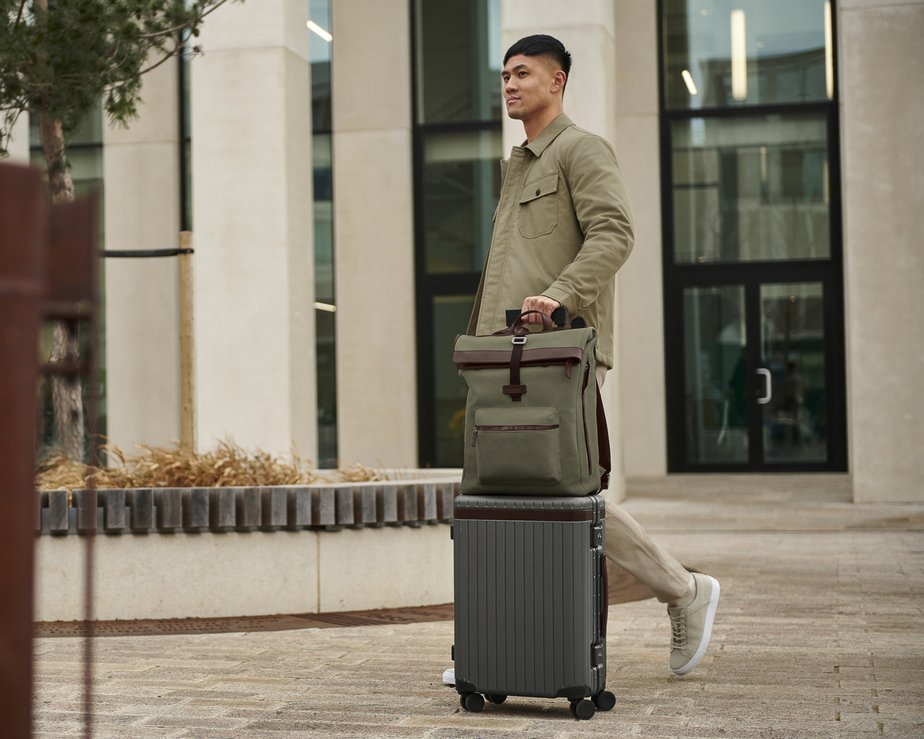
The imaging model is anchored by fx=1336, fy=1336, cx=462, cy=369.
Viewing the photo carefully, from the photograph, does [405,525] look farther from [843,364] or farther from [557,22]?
[843,364]

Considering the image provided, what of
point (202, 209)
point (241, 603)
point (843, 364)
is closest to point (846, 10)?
point (843, 364)

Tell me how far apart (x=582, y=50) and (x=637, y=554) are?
839cm

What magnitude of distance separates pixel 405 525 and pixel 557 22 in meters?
7.10

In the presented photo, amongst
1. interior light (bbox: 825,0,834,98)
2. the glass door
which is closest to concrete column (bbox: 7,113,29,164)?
the glass door

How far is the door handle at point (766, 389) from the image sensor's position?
16969 millimetres

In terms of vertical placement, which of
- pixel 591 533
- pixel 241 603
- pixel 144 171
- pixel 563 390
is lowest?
pixel 241 603

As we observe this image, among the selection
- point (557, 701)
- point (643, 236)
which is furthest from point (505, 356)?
point (643, 236)

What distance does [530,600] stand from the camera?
3.85m

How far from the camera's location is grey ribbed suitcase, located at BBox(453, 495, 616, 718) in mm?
3779

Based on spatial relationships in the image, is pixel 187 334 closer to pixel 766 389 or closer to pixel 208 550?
pixel 208 550

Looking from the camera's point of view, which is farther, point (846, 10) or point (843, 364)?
point (843, 364)

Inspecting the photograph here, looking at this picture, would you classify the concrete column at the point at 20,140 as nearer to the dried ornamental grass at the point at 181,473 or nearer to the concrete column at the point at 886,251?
the concrete column at the point at 886,251

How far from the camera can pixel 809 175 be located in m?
16.9

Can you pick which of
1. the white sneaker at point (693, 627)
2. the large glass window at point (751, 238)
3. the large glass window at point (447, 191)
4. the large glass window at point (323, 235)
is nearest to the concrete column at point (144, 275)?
the large glass window at point (323, 235)
